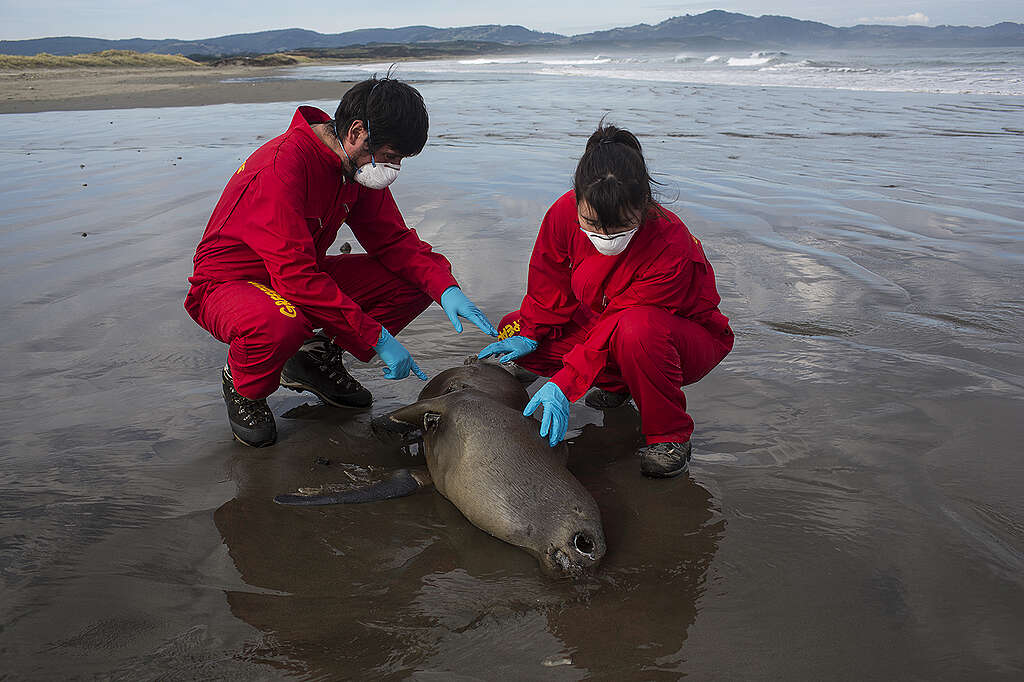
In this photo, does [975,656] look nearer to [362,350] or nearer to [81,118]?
[362,350]

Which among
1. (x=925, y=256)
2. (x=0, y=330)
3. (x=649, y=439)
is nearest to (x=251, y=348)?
(x=649, y=439)

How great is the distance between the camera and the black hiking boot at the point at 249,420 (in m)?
3.65

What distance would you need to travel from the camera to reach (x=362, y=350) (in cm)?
371

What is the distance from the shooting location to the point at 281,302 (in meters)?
3.58

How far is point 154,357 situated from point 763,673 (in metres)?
3.80

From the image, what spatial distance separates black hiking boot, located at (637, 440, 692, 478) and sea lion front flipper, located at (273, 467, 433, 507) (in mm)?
970

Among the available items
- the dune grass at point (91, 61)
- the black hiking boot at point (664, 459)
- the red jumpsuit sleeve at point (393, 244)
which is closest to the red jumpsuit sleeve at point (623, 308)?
the black hiking boot at point (664, 459)

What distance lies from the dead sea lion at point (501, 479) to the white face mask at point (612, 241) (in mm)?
838

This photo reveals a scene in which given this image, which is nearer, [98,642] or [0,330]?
[98,642]

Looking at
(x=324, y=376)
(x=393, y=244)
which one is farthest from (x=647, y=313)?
(x=324, y=376)

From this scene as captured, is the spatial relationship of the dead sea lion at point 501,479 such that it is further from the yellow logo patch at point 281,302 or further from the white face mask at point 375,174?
the white face mask at point 375,174

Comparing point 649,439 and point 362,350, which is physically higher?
point 362,350

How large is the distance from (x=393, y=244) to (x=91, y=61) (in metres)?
41.9

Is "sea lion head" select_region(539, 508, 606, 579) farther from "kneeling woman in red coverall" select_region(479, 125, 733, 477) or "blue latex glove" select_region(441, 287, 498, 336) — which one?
"blue latex glove" select_region(441, 287, 498, 336)
